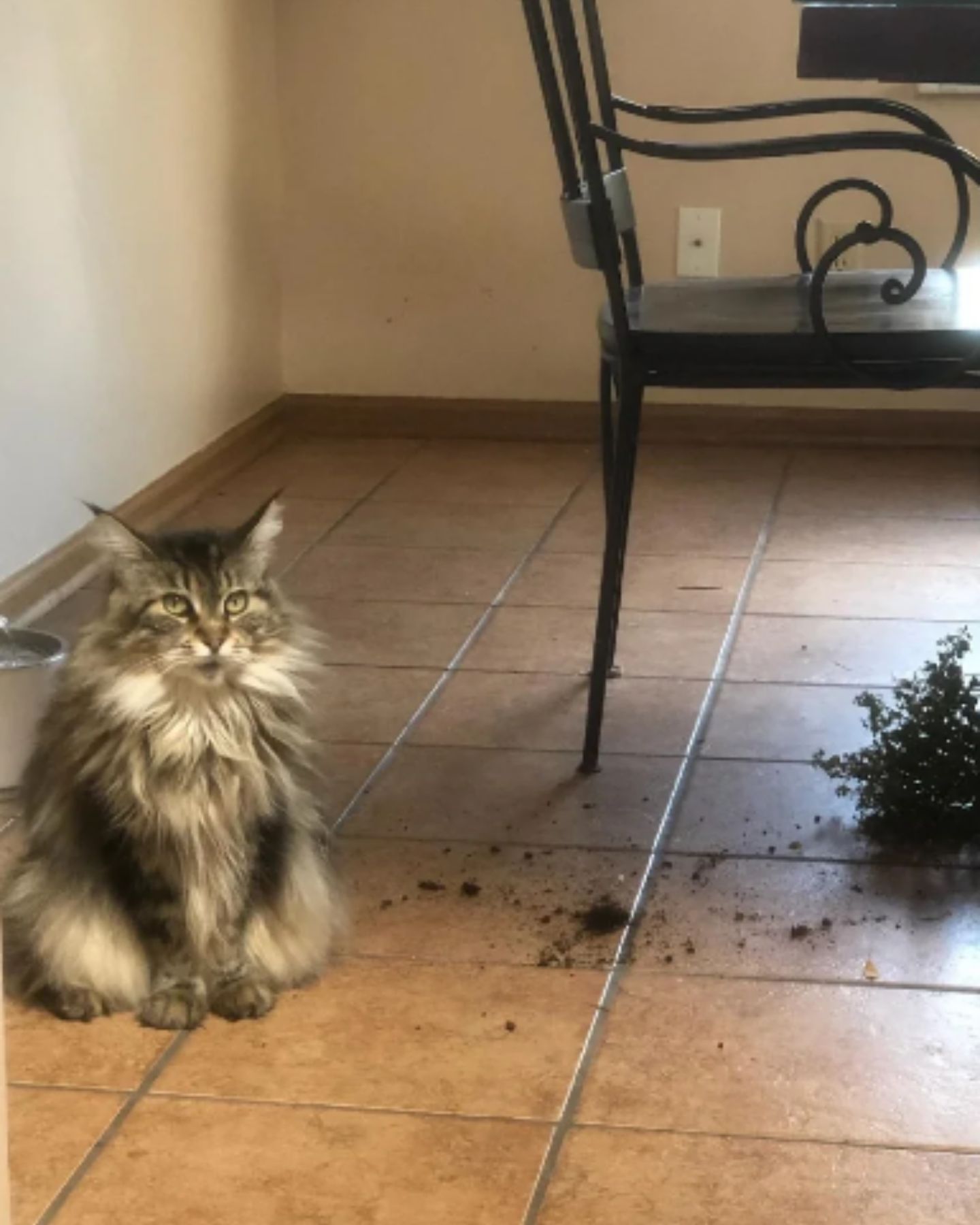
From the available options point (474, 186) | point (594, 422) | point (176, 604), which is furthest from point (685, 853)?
point (474, 186)

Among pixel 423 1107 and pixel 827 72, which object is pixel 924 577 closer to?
pixel 827 72

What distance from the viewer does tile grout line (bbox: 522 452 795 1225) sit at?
1.42m

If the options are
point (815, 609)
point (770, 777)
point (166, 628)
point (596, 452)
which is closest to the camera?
point (166, 628)

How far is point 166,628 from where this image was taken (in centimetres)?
158

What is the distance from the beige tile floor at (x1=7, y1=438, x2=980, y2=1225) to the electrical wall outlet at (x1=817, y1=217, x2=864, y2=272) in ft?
2.51

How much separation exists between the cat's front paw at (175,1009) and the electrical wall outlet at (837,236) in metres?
2.28

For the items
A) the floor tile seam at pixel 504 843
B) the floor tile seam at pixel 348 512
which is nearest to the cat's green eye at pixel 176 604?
the floor tile seam at pixel 504 843

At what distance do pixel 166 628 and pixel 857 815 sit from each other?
0.82 metres

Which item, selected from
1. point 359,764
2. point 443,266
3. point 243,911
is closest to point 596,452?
point 443,266

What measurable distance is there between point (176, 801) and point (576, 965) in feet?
1.33

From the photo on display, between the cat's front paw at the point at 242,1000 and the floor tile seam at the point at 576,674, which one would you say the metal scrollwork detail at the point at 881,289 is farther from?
the cat's front paw at the point at 242,1000

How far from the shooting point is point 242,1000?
5.36 ft

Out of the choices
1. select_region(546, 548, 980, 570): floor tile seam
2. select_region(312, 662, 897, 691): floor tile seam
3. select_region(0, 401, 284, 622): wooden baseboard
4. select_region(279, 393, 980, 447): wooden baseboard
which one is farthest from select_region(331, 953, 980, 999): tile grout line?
select_region(279, 393, 980, 447): wooden baseboard

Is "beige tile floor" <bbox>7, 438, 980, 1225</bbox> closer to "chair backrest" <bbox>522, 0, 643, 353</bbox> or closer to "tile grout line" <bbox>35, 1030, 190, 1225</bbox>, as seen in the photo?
"tile grout line" <bbox>35, 1030, 190, 1225</bbox>
